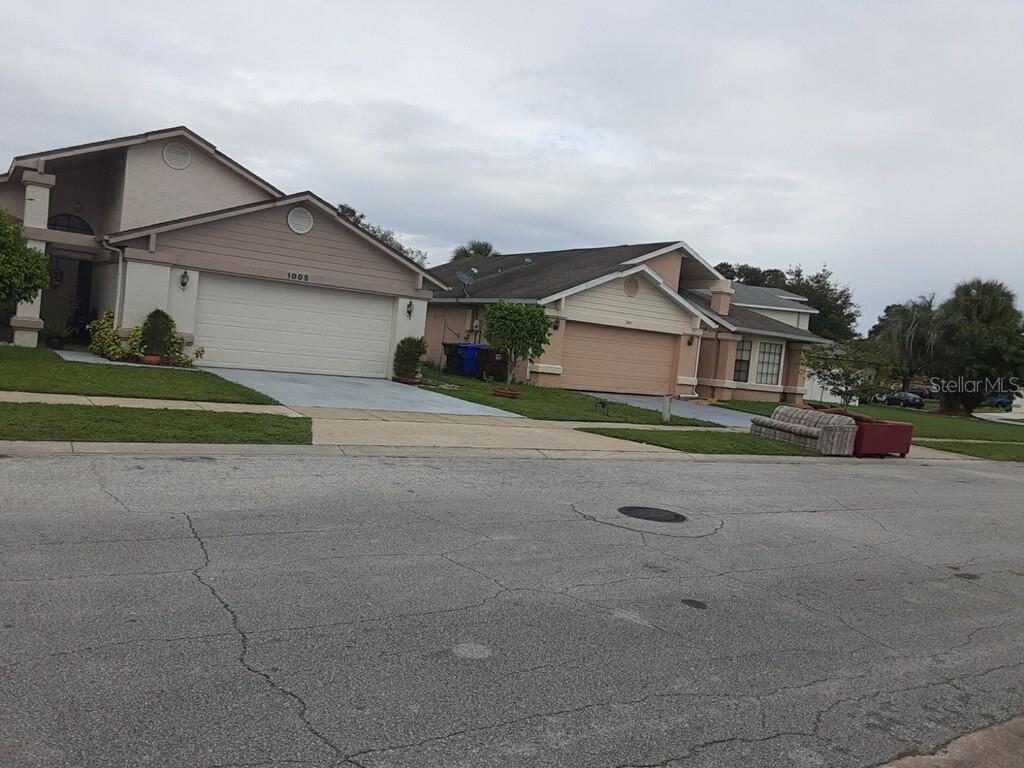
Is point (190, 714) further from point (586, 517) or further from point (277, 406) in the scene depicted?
point (277, 406)

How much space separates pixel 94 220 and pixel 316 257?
7322mm

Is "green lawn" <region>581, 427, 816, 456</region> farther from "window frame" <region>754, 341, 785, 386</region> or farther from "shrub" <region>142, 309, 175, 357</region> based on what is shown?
"window frame" <region>754, 341, 785, 386</region>

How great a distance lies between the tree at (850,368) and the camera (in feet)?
66.8

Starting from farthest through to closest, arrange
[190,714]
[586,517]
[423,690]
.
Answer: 1. [586,517]
2. [423,690]
3. [190,714]

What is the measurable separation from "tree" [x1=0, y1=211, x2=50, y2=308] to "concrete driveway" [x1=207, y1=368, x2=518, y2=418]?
164 inches

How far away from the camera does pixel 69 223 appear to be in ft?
79.7

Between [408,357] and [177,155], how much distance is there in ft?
27.2

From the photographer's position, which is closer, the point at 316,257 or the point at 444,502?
the point at 444,502

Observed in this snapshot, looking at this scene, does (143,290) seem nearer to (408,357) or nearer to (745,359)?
(408,357)

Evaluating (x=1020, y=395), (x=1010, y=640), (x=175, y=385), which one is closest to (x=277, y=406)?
(x=175, y=385)

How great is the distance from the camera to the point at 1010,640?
242 inches

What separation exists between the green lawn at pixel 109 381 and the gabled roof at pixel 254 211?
3214 millimetres

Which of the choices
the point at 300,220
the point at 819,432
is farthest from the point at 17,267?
the point at 819,432

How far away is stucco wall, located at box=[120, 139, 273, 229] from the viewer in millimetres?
22797
